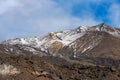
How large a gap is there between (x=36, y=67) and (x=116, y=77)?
38.5 feet

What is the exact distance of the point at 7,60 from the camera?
61.5 m

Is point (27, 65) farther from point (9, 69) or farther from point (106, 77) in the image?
point (106, 77)

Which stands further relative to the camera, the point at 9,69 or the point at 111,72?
the point at 111,72

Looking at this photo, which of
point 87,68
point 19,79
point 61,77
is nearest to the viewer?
point 19,79

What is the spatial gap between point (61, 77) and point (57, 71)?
1.74 meters

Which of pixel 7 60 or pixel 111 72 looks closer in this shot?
pixel 7 60

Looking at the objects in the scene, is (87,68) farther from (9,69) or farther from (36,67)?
(9,69)

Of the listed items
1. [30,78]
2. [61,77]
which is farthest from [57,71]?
[30,78]

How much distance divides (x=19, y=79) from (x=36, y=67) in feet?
19.0

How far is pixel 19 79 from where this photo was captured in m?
58.1

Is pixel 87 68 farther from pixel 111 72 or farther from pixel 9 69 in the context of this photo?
pixel 9 69

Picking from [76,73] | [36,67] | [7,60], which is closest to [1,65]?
[7,60]

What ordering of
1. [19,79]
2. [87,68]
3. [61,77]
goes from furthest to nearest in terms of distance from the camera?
[87,68] → [61,77] → [19,79]

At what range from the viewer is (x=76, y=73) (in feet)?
213
